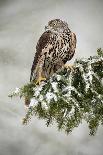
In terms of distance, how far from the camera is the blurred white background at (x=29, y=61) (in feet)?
12.6

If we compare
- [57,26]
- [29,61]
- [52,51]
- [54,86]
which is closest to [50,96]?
[54,86]

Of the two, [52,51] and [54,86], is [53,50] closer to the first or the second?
[52,51]

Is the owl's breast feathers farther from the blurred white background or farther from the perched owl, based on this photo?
the blurred white background

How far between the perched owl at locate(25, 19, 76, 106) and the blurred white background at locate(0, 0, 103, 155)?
0.88 m

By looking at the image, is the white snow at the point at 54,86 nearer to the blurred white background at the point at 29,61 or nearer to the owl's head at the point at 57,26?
the owl's head at the point at 57,26

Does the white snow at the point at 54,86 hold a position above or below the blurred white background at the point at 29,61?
below

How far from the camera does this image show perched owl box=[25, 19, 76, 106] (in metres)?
2.69

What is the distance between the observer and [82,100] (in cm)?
171

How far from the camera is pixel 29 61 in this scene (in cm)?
388

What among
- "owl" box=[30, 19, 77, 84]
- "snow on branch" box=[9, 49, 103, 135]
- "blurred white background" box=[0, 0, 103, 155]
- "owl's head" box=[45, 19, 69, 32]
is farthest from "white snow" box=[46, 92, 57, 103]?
"blurred white background" box=[0, 0, 103, 155]

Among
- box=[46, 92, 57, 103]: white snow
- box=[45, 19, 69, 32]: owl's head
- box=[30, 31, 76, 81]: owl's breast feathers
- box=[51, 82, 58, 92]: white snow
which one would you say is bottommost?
box=[46, 92, 57, 103]: white snow

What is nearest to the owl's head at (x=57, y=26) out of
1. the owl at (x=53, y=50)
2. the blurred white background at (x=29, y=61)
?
the owl at (x=53, y=50)
